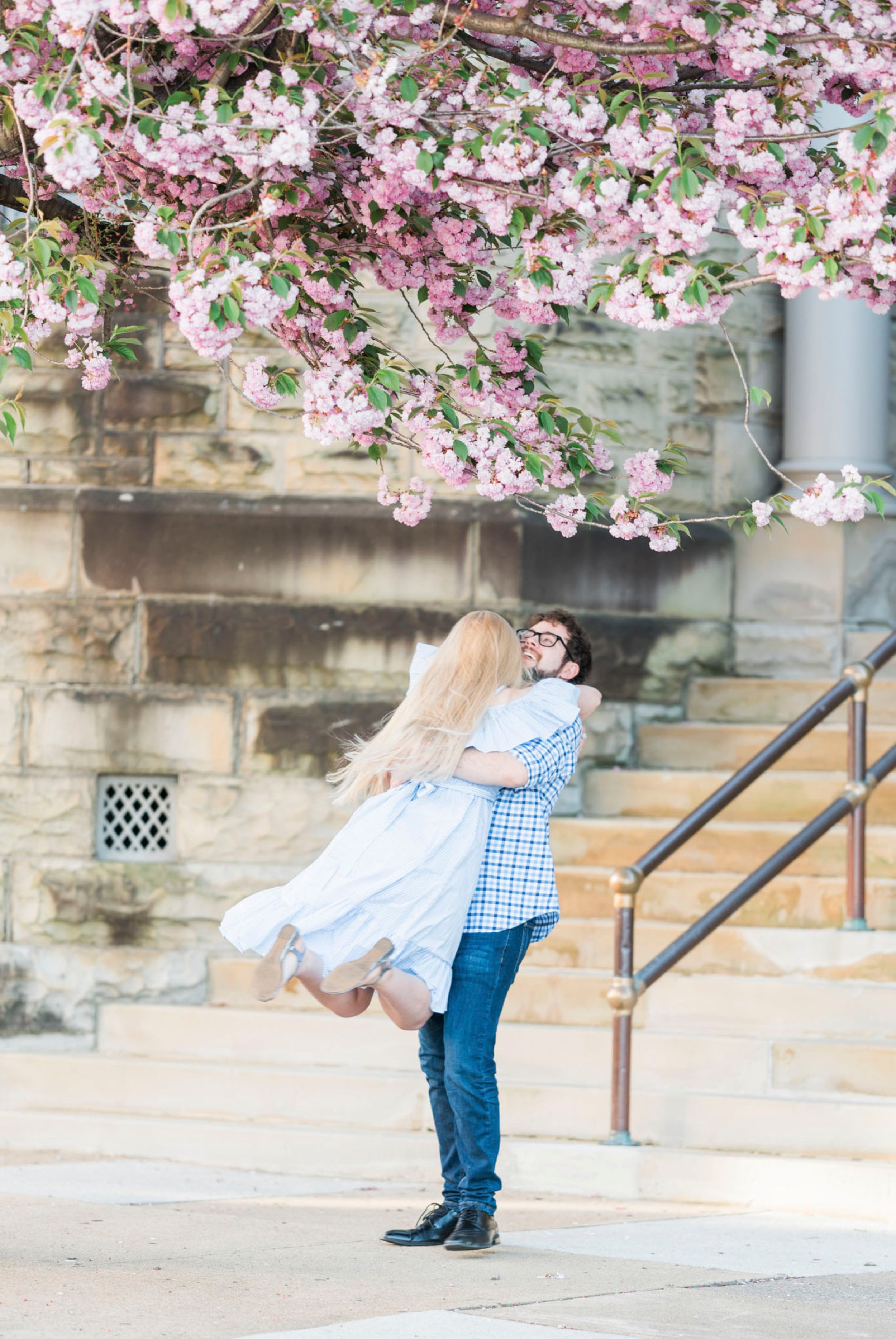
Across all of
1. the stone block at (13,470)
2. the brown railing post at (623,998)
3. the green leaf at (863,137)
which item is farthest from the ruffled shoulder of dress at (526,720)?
the stone block at (13,470)

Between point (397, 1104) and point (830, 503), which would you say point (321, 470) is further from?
point (830, 503)

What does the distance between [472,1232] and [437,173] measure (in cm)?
260

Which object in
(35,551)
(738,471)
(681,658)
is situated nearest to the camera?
(35,551)

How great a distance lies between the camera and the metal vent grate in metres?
7.56

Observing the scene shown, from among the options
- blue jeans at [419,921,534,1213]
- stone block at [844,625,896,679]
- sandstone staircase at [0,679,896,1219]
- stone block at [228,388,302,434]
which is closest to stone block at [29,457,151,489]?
stone block at [228,388,302,434]

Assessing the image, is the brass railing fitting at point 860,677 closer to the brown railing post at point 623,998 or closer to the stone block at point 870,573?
the brown railing post at point 623,998

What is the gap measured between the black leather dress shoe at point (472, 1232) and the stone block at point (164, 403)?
396 cm

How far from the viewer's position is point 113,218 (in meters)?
4.31

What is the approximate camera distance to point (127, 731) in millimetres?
7531

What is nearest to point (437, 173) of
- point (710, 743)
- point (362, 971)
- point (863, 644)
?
point (362, 971)

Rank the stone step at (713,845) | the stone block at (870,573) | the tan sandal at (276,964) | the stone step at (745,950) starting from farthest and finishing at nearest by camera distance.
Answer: the stone block at (870,573) < the stone step at (713,845) < the stone step at (745,950) < the tan sandal at (276,964)

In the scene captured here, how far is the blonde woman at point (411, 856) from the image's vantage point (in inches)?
173

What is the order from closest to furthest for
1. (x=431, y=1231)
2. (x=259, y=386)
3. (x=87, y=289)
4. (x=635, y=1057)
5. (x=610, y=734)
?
(x=87, y=289) < (x=259, y=386) < (x=431, y=1231) < (x=635, y=1057) < (x=610, y=734)

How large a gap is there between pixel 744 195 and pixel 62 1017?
4.70 metres
